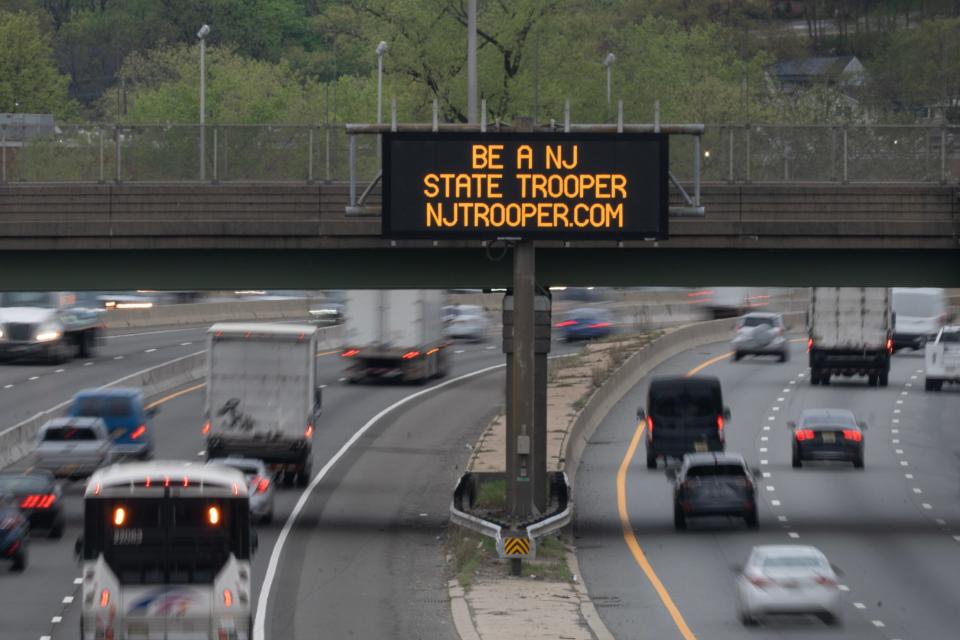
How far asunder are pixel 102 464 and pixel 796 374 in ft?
133

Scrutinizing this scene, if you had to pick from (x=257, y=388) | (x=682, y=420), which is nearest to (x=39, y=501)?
(x=257, y=388)

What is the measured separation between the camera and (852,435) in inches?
2126

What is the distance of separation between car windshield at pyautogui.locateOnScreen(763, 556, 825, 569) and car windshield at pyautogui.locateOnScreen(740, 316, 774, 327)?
5519cm

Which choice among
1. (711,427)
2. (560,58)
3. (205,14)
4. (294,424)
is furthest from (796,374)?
(205,14)

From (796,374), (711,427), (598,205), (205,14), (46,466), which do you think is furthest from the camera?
(205,14)

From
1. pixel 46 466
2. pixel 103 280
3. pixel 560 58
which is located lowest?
pixel 46 466

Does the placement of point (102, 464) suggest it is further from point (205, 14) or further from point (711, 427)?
point (205, 14)

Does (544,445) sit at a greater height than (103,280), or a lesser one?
lesser

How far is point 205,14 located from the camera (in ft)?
614

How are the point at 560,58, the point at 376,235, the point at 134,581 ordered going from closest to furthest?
the point at 134,581 → the point at 376,235 → the point at 560,58

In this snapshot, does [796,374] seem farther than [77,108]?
No

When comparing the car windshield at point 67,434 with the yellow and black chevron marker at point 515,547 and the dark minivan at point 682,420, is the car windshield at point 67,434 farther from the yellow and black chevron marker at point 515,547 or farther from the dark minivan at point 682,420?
the dark minivan at point 682,420

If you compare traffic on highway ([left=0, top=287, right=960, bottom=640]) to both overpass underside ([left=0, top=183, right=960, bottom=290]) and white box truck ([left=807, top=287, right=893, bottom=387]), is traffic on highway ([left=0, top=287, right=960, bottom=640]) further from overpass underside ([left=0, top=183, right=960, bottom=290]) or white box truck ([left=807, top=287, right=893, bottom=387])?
overpass underside ([left=0, top=183, right=960, bottom=290])

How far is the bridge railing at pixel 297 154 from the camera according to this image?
41.1 m
